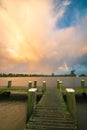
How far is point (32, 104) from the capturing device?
24.4 feet

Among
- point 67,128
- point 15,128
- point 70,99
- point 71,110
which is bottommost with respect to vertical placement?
point 15,128

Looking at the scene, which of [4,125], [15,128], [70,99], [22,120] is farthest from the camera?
[22,120]

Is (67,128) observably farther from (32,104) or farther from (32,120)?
(32,104)

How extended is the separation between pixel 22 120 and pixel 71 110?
5767 millimetres

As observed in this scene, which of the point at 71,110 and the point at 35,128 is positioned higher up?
the point at 71,110

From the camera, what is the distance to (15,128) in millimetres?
9008

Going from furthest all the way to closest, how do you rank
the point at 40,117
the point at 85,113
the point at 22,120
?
1. the point at 85,113
2. the point at 22,120
3. the point at 40,117

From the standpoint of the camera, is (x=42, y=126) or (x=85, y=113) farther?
(x=85, y=113)

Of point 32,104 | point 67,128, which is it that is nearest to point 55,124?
point 67,128

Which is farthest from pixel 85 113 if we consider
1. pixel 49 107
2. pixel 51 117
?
pixel 51 117

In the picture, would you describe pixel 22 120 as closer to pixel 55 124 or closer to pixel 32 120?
pixel 32 120

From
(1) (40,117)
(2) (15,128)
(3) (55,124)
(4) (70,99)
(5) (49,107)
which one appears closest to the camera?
(3) (55,124)

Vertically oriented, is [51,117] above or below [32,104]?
below

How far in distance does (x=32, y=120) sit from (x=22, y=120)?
5223 mm
